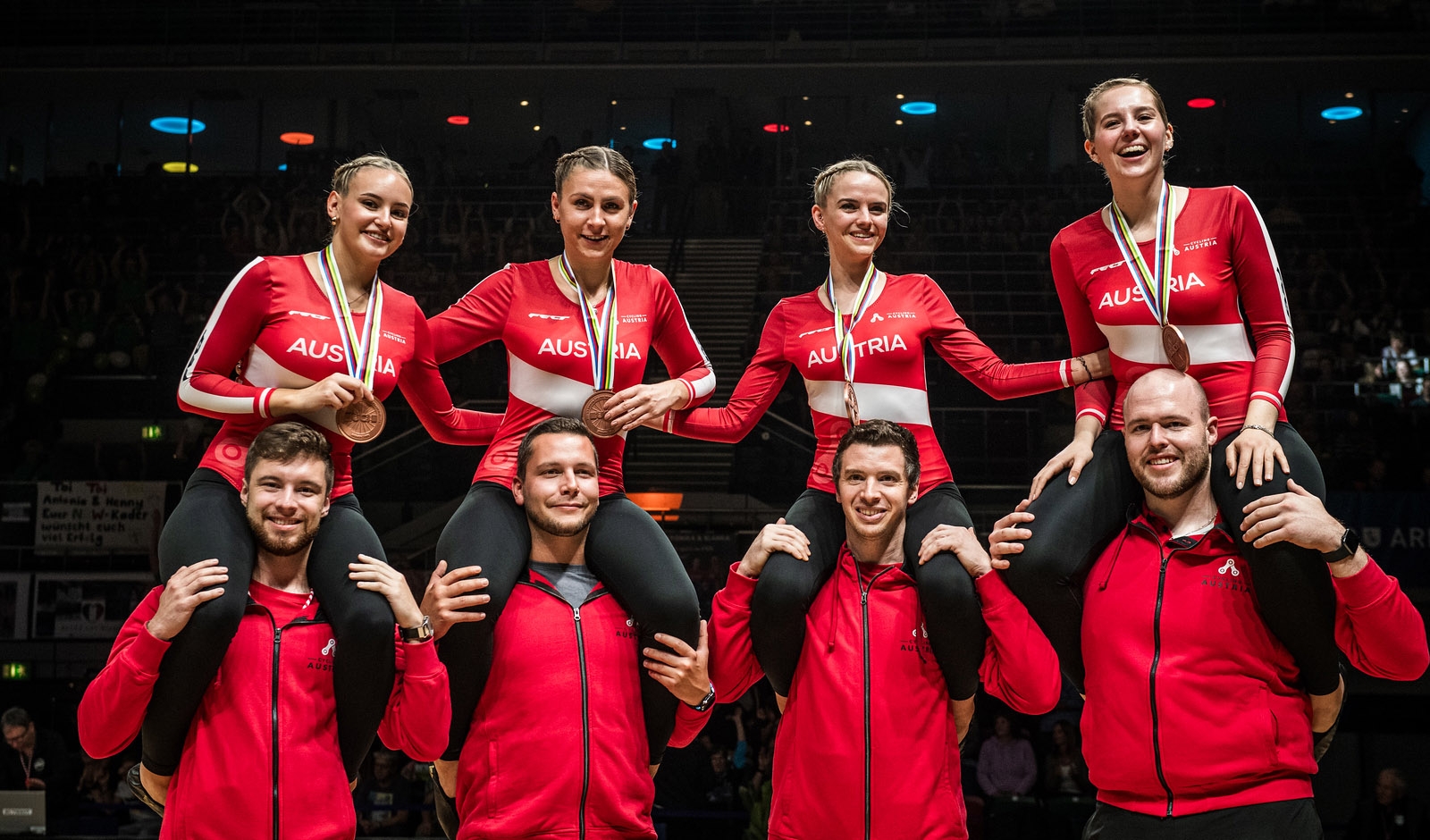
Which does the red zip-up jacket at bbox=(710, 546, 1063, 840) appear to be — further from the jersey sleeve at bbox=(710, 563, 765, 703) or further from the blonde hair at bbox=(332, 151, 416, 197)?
the blonde hair at bbox=(332, 151, 416, 197)

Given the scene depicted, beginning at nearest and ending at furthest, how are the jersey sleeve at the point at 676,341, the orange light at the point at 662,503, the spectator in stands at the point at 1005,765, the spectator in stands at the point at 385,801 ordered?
1. the jersey sleeve at the point at 676,341
2. the spectator in stands at the point at 385,801
3. the spectator in stands at the point at 1005,765
4. the orange light at the point at 662,503

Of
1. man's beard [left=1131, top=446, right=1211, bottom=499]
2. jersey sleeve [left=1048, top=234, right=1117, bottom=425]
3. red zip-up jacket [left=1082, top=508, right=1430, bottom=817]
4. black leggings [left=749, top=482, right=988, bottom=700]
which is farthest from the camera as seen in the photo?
jersey sleeve [left=1048, top=234, right=1117, bottom=425]

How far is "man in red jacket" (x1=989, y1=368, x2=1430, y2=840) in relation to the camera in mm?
3012

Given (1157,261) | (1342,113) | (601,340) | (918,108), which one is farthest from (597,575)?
(1342,113)

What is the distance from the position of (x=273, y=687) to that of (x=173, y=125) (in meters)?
16.7

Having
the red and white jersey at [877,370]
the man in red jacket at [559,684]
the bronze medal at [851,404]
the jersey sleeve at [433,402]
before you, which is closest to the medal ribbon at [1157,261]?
the red and white jersey at [877,370]

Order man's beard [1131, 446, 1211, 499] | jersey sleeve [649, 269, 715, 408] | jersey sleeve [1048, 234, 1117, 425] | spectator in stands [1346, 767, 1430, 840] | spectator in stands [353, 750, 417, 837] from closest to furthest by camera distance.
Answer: man's beard [1131, 446, 1211, 499] → jersey sleeve [1048, 234, 1117, 425] → jersey sleeve [649, 269, 715, 408] → spectator in stands [1346, 767, 1430, 840] → spectator in stands [353, 750, 417, 837]

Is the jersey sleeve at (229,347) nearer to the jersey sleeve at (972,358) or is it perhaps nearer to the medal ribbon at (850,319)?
the medal ribbon at (850,319)

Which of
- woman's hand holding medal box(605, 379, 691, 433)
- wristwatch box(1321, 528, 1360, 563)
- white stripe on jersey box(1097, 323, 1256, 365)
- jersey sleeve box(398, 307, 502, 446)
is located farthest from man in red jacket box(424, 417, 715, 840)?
wristwatch box(1321, 528, 1360, 563)

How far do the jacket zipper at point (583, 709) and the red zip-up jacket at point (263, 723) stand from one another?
358mm

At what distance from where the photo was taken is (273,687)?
3.08 meters

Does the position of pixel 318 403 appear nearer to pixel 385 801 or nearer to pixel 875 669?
pixel 875 669

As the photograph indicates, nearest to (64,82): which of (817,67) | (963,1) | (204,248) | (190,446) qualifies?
(204,248)

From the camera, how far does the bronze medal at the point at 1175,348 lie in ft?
10.7
